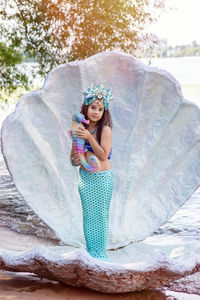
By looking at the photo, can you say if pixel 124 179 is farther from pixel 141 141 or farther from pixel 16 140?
pixel 16 140

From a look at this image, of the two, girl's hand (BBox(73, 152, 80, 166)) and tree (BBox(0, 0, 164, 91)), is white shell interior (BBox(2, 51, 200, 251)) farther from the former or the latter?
tree (BBox(0, 0, 164, 91))

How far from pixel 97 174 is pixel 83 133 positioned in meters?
0.28

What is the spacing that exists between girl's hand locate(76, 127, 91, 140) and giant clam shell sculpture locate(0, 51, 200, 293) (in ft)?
1.83

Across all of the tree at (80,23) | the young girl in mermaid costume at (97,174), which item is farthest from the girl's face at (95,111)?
the tree at (80,23)

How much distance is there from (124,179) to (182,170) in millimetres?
445

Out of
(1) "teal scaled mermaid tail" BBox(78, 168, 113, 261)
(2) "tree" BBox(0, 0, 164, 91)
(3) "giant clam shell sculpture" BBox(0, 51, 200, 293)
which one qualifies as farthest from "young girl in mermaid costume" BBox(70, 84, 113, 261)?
(2) "tree" BBox(0, 0, 164, 91)

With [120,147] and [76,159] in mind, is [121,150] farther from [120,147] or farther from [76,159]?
[76,159]

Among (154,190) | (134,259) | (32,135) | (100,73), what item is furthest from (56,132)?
(134,259)

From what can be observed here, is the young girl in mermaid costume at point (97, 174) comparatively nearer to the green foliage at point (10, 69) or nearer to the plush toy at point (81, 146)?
the plush toy at point (81, 146)

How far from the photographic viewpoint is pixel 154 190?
3.49 meters

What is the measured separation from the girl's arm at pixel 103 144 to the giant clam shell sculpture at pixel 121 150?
0.64m

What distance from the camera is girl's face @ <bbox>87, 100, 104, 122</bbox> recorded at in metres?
2.89

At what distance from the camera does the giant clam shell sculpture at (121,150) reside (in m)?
3.28

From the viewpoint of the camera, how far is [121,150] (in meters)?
3.59
